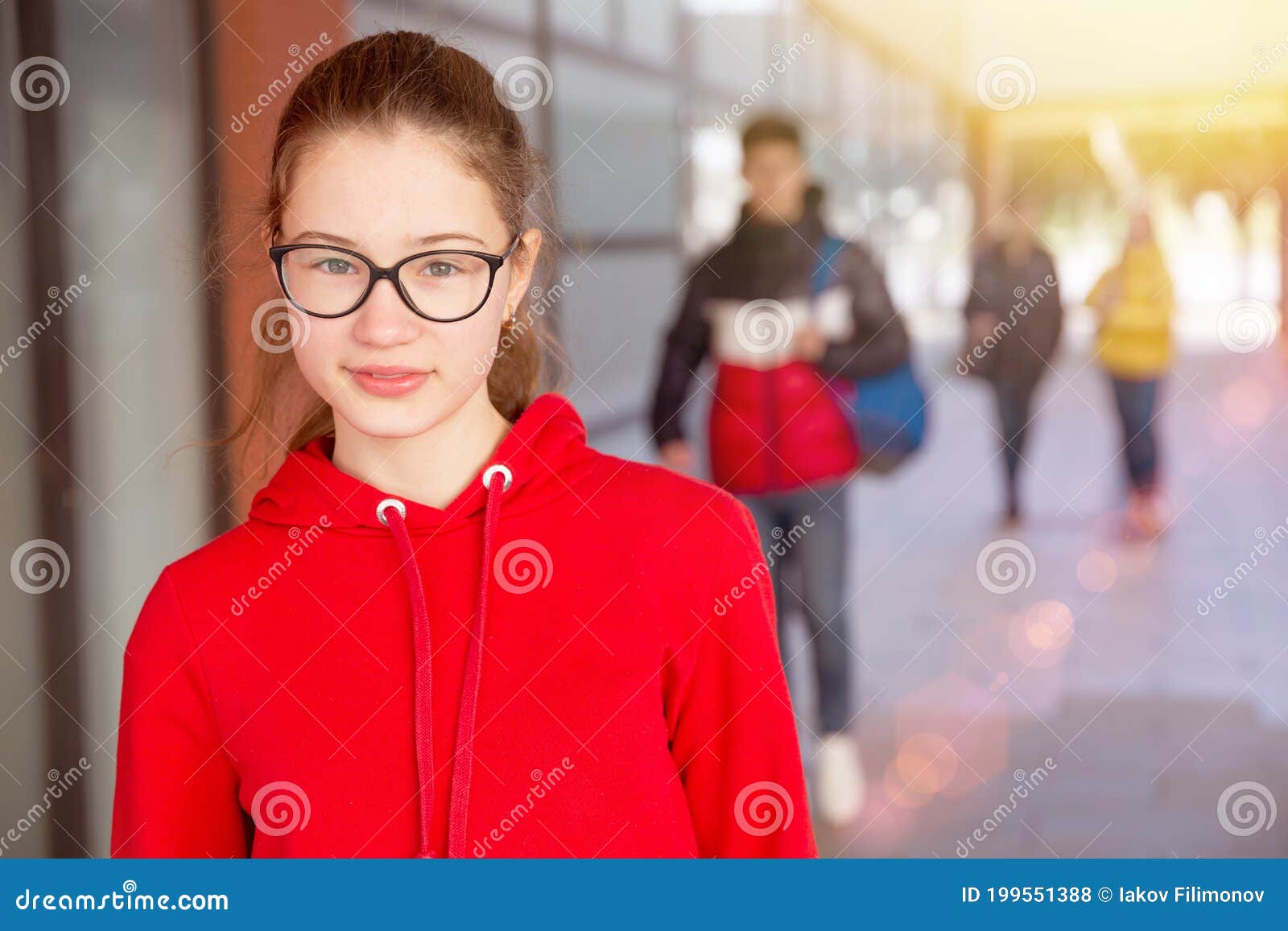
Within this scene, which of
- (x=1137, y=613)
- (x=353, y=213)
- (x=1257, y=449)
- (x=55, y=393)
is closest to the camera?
(x=353, y=213)

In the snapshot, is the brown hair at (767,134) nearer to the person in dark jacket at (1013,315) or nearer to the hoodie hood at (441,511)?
the person in dark jacket at (1013,315)

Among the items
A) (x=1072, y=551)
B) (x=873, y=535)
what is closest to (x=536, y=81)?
(x=873, y=535)

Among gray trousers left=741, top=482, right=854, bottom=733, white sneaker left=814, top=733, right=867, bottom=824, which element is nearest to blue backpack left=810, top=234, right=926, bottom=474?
gray trousers left=741, top=482, right=854, bottom=733

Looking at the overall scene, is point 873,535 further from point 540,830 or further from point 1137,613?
point 540,830

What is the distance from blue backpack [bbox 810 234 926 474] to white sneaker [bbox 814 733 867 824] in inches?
26.8

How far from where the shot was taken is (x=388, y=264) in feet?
3.56

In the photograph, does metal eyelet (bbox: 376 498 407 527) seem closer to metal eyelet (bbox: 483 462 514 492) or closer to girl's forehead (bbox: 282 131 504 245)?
metal eyelet (bbox: 483 462 514 492)

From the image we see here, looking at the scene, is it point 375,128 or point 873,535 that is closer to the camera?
point 375,128

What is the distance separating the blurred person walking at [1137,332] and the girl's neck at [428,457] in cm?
296

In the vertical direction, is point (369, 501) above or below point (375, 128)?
below

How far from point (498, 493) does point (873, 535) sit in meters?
3.42

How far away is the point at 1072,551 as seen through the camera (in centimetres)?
417

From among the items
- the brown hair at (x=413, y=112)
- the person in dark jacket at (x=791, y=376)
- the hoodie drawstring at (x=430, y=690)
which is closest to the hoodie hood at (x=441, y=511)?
the hoodie drawstring at (x=430, y=690)

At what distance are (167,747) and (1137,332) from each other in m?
3.27
